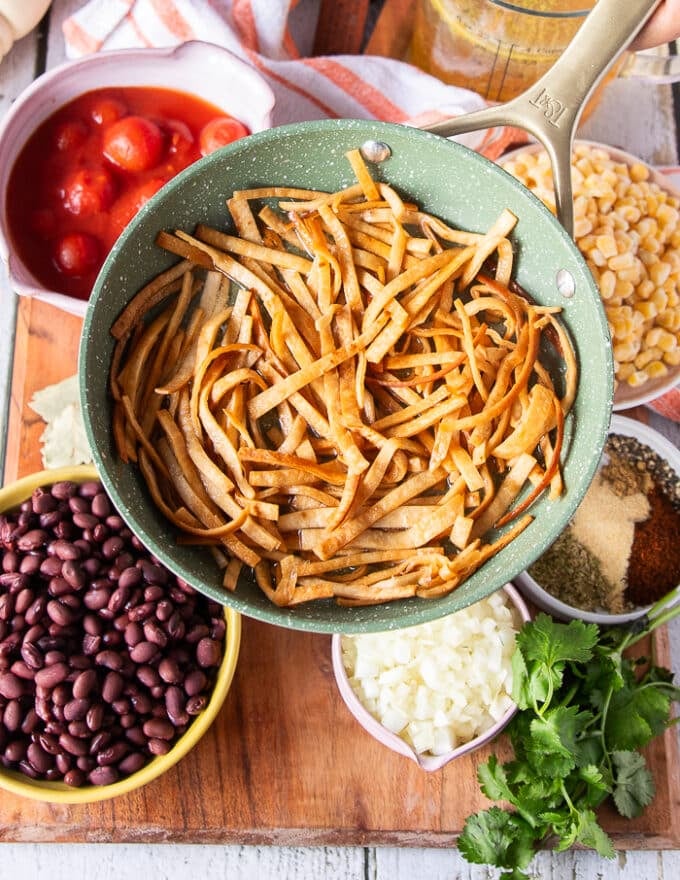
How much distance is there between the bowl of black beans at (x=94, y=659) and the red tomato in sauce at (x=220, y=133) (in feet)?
2.59

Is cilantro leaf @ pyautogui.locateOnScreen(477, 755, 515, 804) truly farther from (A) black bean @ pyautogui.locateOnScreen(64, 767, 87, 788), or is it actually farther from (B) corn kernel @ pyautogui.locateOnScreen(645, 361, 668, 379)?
(B) corn kernel @ pyautogui.locateOnScreen(645, 361, 668, 379)

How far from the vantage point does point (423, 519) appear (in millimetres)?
1739

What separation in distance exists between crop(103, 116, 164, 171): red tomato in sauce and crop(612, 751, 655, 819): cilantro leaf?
159 centimetres

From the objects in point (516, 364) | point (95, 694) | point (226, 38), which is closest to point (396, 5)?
point (226, 38)

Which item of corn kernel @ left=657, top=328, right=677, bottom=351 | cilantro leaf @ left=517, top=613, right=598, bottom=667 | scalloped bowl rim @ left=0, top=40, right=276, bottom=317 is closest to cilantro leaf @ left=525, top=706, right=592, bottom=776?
cilantro leaf @ left=517, top=613, right=598, bottom=667

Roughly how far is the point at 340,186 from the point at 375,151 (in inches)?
4.5

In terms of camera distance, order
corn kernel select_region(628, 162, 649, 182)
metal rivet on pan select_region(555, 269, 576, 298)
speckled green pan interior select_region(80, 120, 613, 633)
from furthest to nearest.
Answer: corn kernel select_region(628, 162, 649, 182) < metal rivet on pan select_region(555, 269, 576, 298) < speckled green pan interior select_region(80, 120, 613, 633)

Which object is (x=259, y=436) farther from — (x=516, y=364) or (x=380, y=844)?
(x=380, y=844)

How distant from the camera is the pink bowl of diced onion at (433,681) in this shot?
2.00 metres

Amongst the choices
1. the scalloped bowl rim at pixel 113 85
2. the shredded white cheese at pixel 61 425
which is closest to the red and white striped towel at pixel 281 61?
the scalloped bowl rim at pixel 113 85

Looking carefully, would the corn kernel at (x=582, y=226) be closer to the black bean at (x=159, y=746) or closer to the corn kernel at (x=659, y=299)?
the corn kernel at (x=659, y=299)

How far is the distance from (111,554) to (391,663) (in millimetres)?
624

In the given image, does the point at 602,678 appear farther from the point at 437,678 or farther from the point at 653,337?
the point at 653,337

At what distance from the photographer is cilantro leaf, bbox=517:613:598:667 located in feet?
6.25
